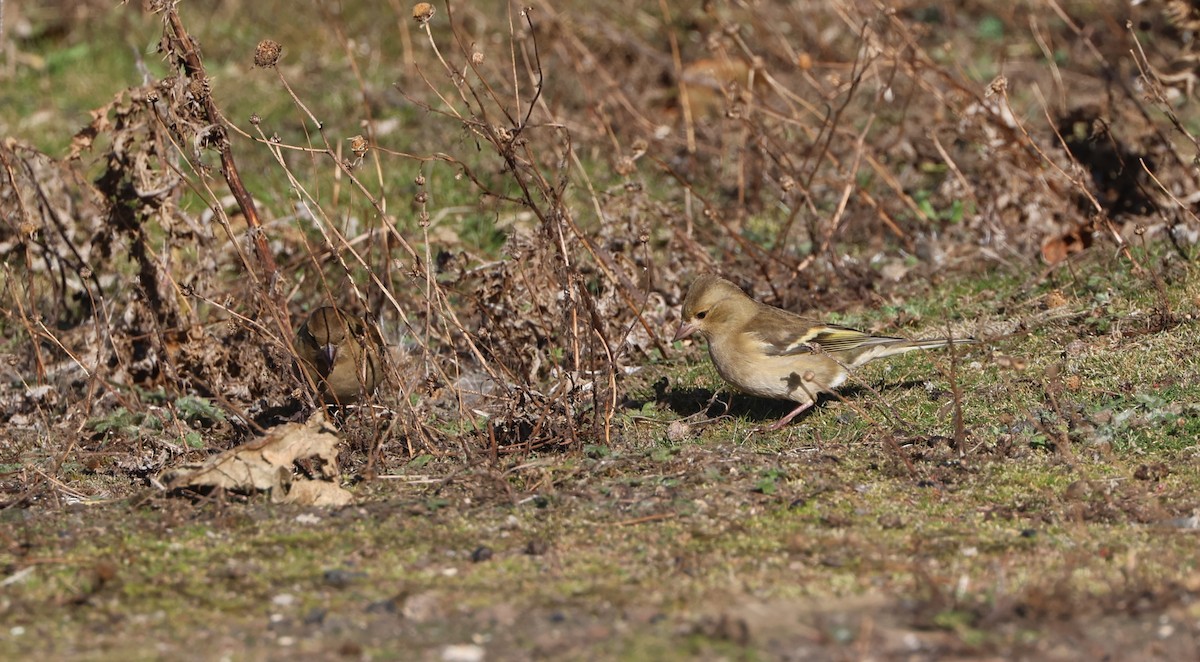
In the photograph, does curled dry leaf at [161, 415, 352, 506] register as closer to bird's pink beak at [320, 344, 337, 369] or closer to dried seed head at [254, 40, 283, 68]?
dried seed head at [254, 40, 283, 68]

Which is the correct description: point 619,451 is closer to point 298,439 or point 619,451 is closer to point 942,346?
point 298,439

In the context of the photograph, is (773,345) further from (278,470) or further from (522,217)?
(522,217)

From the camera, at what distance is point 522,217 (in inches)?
386

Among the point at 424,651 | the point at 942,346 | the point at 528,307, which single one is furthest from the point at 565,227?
the point at 424,651

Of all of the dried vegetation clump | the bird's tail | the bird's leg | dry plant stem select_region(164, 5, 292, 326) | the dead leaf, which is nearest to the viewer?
dry plant stem select_region(164, 5, 292, 326)

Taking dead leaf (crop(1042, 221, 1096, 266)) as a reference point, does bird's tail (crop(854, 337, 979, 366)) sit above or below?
below

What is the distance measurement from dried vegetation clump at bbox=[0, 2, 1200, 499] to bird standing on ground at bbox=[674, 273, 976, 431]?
518 millimetres

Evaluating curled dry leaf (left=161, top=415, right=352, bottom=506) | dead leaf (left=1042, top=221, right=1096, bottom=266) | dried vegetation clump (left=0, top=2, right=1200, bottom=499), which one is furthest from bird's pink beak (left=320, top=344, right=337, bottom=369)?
dead leaf (left=1042, top=221, right=1096, bottom=266)

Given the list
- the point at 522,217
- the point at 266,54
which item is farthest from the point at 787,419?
the point at 522,217

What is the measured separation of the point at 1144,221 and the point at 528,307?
12.9 feet

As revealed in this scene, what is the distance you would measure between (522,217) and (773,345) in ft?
11.2

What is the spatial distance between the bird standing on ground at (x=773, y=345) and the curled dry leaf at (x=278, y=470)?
7.02ft

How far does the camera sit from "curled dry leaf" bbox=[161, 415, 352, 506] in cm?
546

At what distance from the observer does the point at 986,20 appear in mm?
12891
